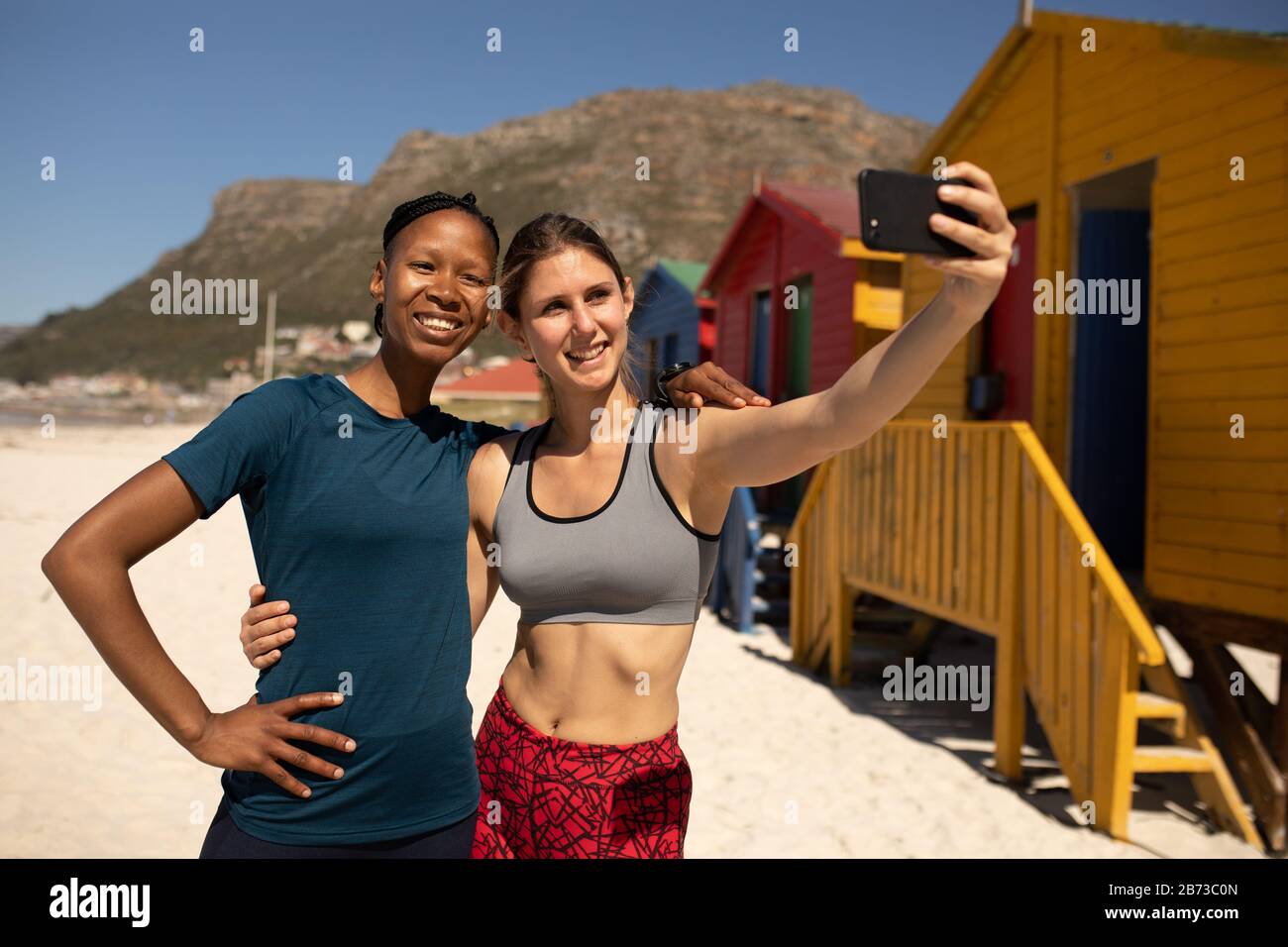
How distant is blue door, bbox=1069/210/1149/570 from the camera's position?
766cm

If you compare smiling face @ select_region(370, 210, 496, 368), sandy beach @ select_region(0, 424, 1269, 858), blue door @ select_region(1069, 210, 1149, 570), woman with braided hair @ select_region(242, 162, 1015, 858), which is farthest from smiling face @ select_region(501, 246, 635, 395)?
blue door @ select_region(1069, 210, 1149, 570)

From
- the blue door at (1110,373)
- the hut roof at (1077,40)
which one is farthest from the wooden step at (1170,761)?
the hut roof at (1077,40)

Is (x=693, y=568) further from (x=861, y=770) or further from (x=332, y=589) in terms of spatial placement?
(x=861, y=770)

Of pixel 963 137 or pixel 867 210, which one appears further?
pixel 963 137

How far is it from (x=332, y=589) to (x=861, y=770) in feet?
17.7

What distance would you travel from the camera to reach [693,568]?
209 centimetres

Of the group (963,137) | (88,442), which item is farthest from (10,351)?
(963,137)

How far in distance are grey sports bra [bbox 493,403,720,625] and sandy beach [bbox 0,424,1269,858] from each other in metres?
2.76

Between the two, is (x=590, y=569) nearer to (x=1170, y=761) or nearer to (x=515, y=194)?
(x=1170, y=761)

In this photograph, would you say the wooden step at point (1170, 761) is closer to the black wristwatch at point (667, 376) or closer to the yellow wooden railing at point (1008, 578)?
the yellow wooden railing at point (1008, 578)

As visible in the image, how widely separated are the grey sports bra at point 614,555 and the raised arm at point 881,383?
0.16 metres

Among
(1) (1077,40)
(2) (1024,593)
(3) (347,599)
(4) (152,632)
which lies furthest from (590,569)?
(1) (1077,40)

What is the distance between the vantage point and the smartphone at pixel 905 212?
4.49ft

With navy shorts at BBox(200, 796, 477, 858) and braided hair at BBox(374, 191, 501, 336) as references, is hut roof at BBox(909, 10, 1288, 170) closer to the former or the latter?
braided hair at BBox(374, 191, 501, 336)
